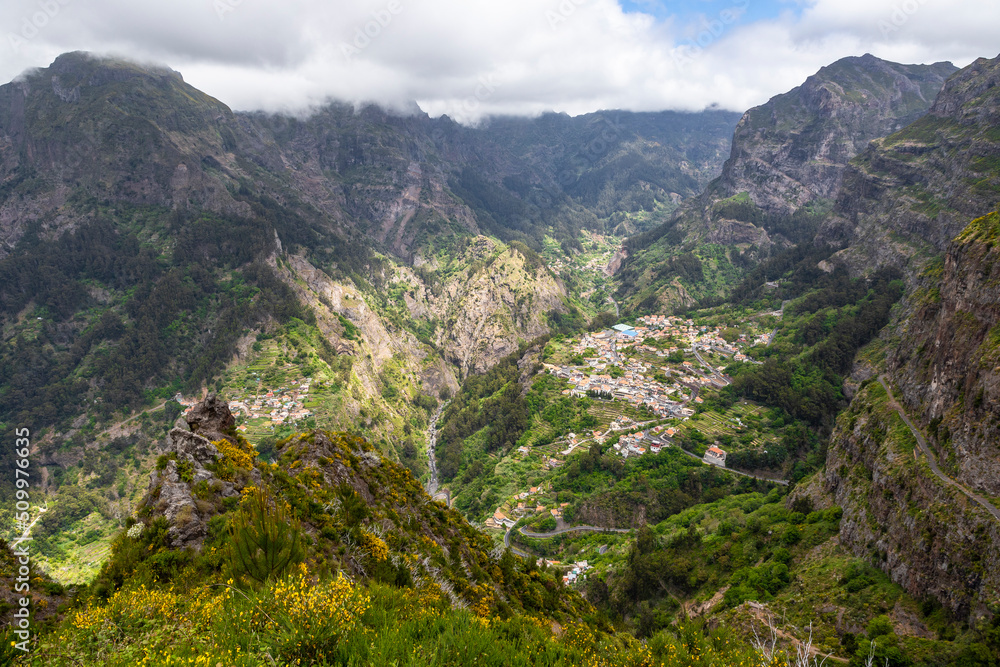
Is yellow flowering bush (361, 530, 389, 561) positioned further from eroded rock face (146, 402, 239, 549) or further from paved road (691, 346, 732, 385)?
paved road (691, 346, 732, 385)

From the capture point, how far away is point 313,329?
438ft

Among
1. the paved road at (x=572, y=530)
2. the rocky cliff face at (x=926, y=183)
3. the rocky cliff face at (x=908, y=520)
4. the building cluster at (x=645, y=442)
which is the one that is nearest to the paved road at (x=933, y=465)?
the rocky cliff face at (x=908, y=520)

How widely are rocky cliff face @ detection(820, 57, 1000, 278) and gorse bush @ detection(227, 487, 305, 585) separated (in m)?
136

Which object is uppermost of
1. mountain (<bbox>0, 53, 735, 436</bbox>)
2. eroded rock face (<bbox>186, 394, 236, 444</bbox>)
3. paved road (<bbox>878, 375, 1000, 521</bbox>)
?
mountain (<bbox>0, 53, 735, 436</bbox>)

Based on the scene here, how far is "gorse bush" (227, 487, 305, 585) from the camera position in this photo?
24.2 ft

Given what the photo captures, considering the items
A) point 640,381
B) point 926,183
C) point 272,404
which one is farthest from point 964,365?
point 926,183

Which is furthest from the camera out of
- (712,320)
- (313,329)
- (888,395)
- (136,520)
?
(712,320)

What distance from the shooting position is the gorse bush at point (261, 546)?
7.38 m

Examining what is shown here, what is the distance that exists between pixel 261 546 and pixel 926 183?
170653mm

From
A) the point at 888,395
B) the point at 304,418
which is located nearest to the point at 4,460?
the point at 304,418

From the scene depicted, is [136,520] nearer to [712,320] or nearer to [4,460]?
[4,460]

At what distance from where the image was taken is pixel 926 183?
379 feet

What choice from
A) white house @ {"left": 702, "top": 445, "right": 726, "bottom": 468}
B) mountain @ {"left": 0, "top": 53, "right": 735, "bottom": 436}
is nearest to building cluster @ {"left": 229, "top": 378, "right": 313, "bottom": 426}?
mountain @ {"left": 0, "top": 53, "right": 735, "bottom": 436}

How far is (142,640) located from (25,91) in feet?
902
